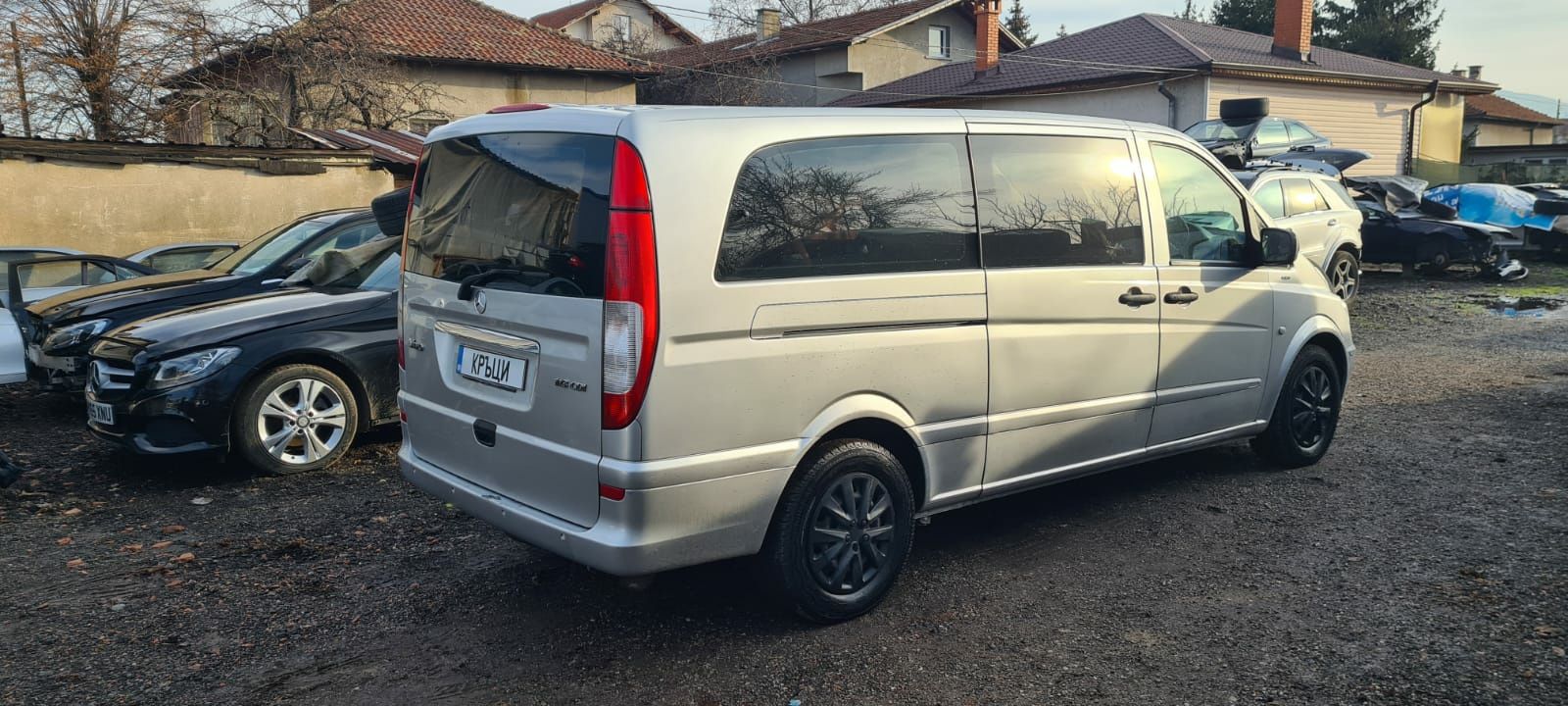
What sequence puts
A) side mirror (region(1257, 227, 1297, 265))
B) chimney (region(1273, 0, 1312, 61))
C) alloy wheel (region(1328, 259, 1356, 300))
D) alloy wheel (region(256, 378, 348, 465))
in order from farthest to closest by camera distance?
chimney (region(1273, 0, 1312, 61)) → alloy wheel (region(1328, 259, 1356, 300)) → alloy wheel (region(256, 378, 348, 465)) → side mirror (region(1257, 227, 1297, 265))

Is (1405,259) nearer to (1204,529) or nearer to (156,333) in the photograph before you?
(1204,529)

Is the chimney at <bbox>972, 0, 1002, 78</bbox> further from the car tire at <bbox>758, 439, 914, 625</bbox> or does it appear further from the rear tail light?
the rear tail light

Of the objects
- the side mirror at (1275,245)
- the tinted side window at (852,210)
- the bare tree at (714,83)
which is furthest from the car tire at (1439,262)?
the bare tree at (714,83)

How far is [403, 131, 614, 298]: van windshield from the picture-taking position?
11.8 feet

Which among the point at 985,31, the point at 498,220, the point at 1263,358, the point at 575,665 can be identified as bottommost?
the point at 575,665

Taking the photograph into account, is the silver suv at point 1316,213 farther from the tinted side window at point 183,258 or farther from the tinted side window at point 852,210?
the tinted side window at point 183,258

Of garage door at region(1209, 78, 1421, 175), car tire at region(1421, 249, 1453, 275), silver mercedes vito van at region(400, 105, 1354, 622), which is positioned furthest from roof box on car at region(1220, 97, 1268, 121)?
silver mercedes vito van at region(400, 105, 1354, 622)

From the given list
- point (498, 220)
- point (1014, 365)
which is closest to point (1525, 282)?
point (1014, 365)

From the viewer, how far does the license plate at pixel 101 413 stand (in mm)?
6133

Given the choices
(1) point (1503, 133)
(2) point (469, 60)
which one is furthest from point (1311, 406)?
(1) point (1503, 133)

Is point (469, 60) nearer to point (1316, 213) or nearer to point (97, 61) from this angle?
point (97, 61)

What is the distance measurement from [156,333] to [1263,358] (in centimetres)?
625

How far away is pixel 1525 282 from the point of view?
17234mm

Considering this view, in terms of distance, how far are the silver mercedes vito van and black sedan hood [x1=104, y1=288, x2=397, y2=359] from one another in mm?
2336
